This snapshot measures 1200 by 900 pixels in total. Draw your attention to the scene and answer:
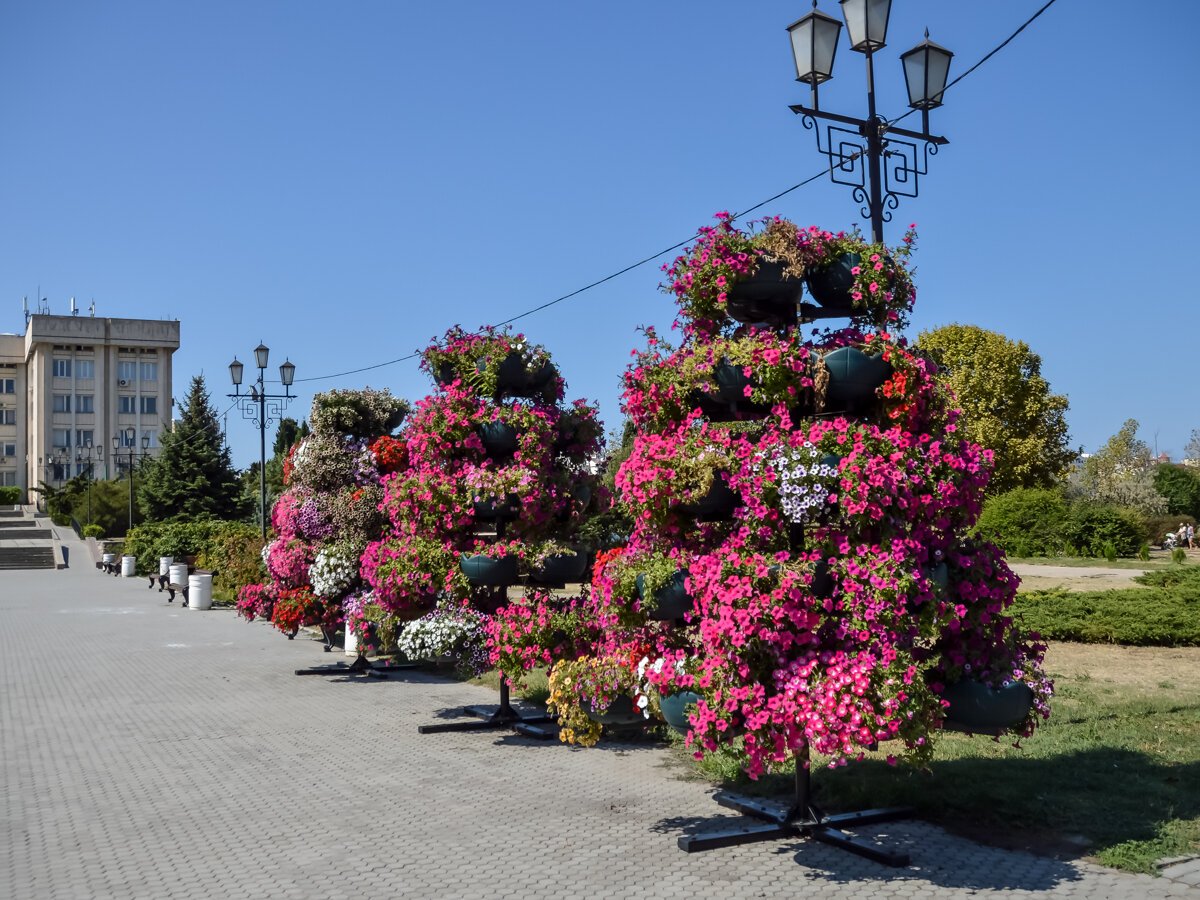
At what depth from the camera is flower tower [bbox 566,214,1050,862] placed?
561 centimetres

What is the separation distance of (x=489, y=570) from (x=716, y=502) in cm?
398

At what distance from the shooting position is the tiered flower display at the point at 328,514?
1284 centimetres

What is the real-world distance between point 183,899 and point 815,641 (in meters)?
3.58

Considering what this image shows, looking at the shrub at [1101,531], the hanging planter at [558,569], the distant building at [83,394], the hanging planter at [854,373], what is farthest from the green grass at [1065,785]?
the distant building at [83,394]

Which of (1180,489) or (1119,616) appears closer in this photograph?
(1119,616)

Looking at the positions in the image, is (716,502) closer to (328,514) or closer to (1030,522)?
(328,514)

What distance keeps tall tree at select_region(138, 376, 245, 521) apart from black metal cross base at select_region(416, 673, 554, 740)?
42.7m

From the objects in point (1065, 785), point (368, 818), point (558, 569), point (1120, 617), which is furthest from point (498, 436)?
point (1120, 617)

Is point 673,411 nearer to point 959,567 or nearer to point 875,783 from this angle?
point 959,567

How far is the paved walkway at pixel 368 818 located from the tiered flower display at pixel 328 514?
1170 mm

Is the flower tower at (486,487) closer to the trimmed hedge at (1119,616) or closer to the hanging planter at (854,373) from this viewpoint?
the hanging planter at (854,373)

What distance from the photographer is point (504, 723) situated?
408 inches

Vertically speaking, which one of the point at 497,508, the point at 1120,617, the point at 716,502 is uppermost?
the point at 497,508

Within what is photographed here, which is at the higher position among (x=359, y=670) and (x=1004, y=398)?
(x=1004, y=398)
